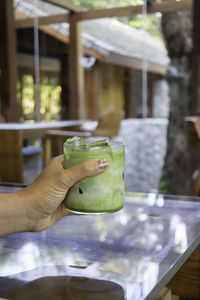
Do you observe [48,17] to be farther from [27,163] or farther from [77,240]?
[77,240]

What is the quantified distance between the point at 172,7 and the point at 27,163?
247 centimetres

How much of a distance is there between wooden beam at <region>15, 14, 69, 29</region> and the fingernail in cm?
486

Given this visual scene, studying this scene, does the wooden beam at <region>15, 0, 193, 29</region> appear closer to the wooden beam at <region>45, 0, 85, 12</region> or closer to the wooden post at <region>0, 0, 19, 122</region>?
the wooden beam at <region>45, 0, 85, 12</region>

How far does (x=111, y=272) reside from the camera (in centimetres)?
77

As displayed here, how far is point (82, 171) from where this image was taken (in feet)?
2.73

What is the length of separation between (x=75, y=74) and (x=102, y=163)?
15.7ft

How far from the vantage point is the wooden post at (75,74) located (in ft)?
17.8

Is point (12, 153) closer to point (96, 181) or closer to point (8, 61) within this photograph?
point (8, 61)

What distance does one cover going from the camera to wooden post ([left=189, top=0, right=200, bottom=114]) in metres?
4.57

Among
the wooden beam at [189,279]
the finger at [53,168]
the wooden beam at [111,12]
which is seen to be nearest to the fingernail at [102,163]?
the finger at [53,168]

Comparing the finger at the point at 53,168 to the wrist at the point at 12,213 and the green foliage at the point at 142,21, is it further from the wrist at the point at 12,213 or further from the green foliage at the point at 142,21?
the green foliage at the point at 142,21

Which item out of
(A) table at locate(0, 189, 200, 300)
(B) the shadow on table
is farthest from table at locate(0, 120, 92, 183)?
(B) the shadow on table

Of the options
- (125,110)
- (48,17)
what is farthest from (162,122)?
(48,17)

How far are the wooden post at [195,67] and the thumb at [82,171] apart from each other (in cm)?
397
